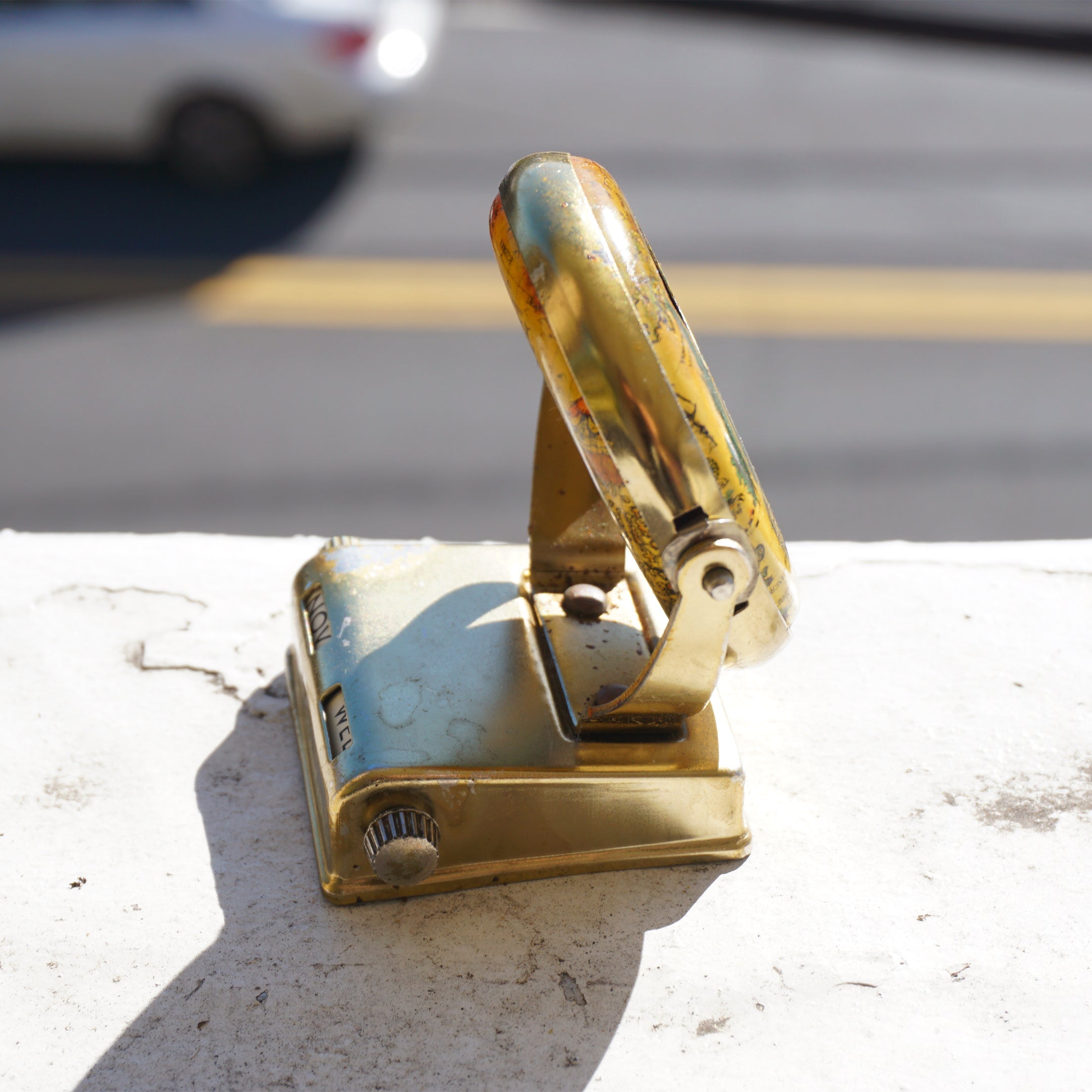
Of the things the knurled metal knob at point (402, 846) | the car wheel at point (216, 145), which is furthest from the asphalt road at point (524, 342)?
the knurled metal knob at point (402, 846)

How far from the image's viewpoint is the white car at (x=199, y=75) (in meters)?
6.05

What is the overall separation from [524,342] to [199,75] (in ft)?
7.37

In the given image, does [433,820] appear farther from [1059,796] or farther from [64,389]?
[64,389]

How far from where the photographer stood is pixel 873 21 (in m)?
8.85

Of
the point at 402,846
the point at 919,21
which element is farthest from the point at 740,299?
the point at 402,846

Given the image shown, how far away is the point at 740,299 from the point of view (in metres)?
5.68

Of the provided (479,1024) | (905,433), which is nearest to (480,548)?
(479,1024)

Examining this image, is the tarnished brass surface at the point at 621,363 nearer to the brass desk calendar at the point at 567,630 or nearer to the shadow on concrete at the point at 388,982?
the brass desk calendar at the point at 567,630

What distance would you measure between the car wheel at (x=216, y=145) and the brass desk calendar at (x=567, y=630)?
5297 mm

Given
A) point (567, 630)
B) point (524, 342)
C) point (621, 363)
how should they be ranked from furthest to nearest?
point (524, 342), point (567, 630), point (621, 363)

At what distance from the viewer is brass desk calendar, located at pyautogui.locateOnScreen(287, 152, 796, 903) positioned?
1.16 metres

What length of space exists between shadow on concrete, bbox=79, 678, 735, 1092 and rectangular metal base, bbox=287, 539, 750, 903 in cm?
4

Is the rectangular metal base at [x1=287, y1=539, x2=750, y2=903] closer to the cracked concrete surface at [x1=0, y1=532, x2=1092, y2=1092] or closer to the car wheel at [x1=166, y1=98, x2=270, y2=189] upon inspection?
the cracked concrete surface at [x1=0, y1=532, x2=1092, y2=1092]

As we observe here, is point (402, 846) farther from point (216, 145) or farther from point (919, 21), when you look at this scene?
point (919, 21)
